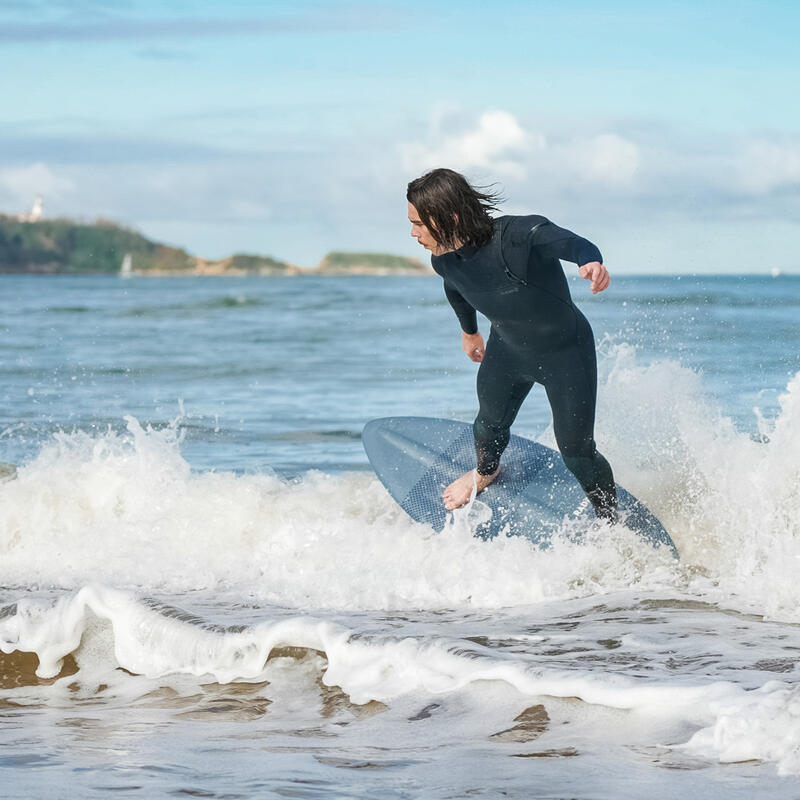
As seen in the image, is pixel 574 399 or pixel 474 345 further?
pixel 474 345

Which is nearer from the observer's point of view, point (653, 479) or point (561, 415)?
point (561, 415)

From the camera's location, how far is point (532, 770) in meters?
3.01

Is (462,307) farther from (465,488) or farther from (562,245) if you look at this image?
(465,488)

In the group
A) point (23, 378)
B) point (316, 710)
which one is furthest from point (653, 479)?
point (23, 378)

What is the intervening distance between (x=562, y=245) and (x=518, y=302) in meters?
0.35

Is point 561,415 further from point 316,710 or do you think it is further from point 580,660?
point 316,710

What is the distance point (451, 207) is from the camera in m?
4.36

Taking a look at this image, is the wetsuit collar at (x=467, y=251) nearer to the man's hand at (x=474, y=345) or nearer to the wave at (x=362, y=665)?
the man's hand at (x=474, y=345)

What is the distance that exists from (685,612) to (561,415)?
0.94m

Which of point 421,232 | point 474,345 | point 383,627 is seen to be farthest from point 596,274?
point 383,627

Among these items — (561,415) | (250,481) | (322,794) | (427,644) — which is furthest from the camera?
(250,481)

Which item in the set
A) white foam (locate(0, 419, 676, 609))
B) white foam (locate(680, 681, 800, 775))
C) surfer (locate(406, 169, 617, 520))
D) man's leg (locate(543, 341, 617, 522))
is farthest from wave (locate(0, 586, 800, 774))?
surfer (locate(406, 169, 617, 520))

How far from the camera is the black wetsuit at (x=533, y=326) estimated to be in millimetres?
4453

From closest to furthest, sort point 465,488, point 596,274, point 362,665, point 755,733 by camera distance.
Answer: point 755,733 < point 362,665 < point 596,274 < point 465,488
